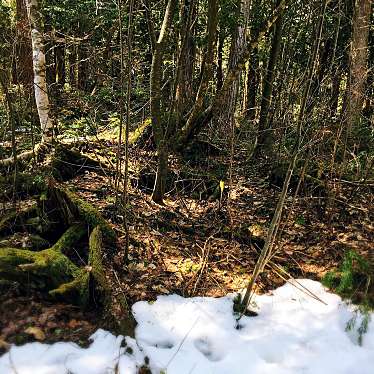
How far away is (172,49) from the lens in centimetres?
1052

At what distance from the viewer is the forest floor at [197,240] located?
12.1 feet

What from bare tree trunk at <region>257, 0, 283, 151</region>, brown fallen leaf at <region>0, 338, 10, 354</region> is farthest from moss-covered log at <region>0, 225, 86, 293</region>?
bare tree trunk at <region>257, 0, 283, 151</region>

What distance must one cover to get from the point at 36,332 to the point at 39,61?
6138mm

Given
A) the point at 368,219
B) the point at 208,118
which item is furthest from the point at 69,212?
the point at 368,219

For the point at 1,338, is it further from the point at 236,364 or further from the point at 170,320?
the point at 236,364

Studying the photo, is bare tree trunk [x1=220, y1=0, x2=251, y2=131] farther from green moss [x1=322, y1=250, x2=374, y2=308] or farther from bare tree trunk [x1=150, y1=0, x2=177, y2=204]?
green moss [x1=322, y1=250, x2=374, y2=308]

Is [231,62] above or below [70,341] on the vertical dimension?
above

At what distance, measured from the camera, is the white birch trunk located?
24.7 feet

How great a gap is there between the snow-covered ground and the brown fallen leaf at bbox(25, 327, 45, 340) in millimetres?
100

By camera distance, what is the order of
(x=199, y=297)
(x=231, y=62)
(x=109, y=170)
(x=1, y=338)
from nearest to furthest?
(x=1, y=338), (x=199, y=297), (x=109, y=170), (x=231, y=62)

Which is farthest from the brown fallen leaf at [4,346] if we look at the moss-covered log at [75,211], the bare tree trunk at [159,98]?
the bare tree trunk at [159,98]

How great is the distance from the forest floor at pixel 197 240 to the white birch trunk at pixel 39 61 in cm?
106

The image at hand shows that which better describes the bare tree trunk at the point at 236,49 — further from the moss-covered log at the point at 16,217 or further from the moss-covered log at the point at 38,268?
the moss-covered log at the point at 38,268

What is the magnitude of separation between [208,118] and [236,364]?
4724 mm
